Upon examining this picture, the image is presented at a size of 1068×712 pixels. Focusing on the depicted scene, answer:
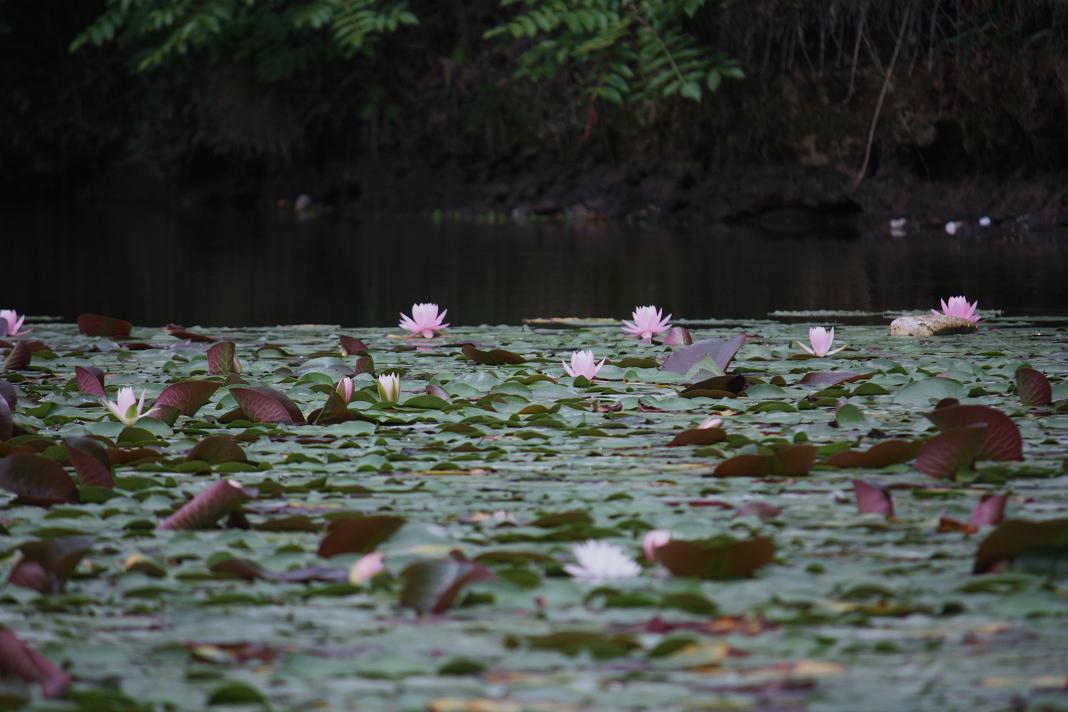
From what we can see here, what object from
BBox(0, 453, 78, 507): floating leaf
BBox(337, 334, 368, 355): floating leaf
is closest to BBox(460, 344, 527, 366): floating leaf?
BBox(337, 334, 368, 355): floating leaf

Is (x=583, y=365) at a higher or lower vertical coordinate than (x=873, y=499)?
higher

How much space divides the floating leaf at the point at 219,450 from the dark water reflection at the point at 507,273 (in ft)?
6.05

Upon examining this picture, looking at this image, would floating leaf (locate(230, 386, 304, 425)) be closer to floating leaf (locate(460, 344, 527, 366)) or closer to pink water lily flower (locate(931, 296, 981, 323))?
floating leaf (locate(460, 344, 527, 366))

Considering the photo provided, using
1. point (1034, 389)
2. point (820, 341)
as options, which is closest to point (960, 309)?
point (820, 341)

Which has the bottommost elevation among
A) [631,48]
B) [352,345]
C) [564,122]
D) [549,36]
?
[352,345]

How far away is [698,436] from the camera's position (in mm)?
1552

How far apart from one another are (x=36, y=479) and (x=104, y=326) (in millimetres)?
1514

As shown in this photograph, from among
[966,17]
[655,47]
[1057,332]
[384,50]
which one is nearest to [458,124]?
[384,50]

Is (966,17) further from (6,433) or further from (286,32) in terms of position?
(6,433)

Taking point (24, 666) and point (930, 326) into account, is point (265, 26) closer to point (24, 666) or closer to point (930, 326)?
point (930, 326)

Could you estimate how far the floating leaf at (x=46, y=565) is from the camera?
1013 millimetres

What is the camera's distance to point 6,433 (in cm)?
159

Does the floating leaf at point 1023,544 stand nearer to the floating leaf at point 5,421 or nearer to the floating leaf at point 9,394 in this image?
the floating leaf at point 5,421

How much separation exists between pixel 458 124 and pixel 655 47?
7.63 ft
